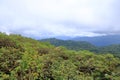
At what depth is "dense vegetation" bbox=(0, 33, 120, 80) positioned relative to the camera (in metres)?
10.6

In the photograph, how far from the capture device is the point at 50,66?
479 inches

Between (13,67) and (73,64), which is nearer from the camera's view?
(13,67)

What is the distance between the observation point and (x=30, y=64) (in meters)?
10.8

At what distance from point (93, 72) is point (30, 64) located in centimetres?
382

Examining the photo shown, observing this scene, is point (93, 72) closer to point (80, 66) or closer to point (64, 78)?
point (80, 66)

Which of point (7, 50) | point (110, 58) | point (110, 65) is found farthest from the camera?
point (110, 58)

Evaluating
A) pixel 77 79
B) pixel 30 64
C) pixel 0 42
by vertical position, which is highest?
pixel 0 42

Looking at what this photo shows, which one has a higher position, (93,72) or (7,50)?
(7,50)

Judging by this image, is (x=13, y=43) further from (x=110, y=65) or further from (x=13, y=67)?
(x=110, y=65)

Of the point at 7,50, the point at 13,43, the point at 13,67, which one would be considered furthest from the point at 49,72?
the point at 13,43

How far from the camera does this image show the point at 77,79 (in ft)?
37.5

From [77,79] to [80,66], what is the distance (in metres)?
1.88

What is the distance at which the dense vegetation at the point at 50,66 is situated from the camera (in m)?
10.6

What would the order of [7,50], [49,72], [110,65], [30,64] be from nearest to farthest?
[30,64], [49,72], [7,50], [110,65]
